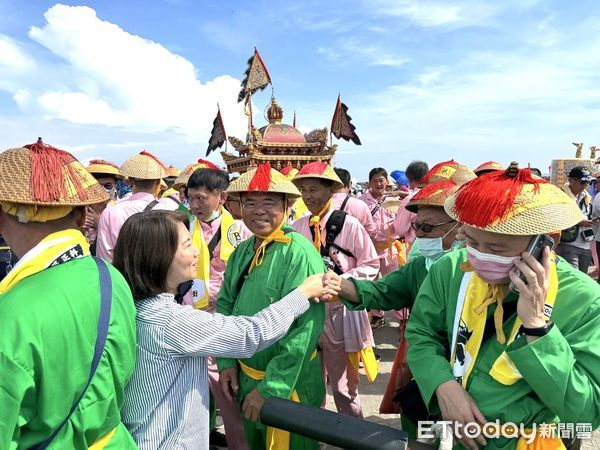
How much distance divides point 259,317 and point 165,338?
464 millimetres

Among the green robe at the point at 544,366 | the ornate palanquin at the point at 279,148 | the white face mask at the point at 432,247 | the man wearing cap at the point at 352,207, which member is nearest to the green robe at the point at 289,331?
the white face mask at the point at 432,247

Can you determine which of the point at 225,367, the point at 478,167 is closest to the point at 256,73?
the point at 478,167

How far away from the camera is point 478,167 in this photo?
4793mm

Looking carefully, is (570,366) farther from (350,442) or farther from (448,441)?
(350,442)

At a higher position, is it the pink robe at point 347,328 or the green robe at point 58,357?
the green robe at point 58,357

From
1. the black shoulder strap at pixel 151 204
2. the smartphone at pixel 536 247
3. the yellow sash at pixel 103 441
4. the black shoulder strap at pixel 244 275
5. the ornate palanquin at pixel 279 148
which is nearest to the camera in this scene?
the yellow sash at pixel 103 441

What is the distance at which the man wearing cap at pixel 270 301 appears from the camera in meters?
2.36

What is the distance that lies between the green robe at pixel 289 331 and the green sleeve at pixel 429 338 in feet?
2.24

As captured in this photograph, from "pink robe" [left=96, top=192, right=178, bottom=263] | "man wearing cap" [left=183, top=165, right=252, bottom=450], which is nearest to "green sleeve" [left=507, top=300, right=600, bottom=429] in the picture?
"man wearing cap" [left=183, top=165, right=252, bottom=450]

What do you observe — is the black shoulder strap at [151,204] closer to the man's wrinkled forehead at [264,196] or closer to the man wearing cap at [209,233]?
the man wearing cap at [209,233]

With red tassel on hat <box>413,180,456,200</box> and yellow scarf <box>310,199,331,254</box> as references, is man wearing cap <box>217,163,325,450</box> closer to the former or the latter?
red tassel on hat <box>413,180,456,200</box>

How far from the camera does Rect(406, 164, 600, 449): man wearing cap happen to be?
1.39 meters

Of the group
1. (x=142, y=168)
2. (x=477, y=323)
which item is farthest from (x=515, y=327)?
(x=142, y=168)

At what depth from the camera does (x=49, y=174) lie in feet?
4.29
